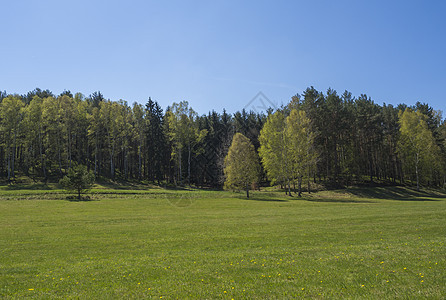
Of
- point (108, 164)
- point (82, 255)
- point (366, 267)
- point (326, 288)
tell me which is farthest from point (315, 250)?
point (108, 164)

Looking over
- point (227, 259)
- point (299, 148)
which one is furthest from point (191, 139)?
point (227, 259)

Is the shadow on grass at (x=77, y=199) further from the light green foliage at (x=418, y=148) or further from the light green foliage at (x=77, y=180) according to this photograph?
the light green foliage at (x=418, y=148)

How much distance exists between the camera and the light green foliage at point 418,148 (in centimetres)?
5991

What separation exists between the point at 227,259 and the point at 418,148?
66493 mm

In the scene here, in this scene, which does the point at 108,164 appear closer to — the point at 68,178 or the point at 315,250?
the point at 68,178

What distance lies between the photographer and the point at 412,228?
17.0 meters

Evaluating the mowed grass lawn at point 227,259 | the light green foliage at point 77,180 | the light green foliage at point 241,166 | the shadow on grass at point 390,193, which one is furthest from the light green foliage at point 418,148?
the light green foliage at point 77,180

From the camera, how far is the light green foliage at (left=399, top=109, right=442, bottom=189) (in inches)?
2359

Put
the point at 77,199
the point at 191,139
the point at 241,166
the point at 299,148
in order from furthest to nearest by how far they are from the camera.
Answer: the point at 191,139 → the point at 241,166 → the point at 299,148 → the point at 77,199

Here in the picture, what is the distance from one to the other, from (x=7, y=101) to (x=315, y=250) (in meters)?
65.8

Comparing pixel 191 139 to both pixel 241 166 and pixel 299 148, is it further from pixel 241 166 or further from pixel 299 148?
pixel 299 148

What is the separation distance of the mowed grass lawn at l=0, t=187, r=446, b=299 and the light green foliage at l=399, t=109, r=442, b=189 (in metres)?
49.4

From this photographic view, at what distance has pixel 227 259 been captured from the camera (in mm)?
11406

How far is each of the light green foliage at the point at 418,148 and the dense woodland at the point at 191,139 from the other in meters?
0.18
